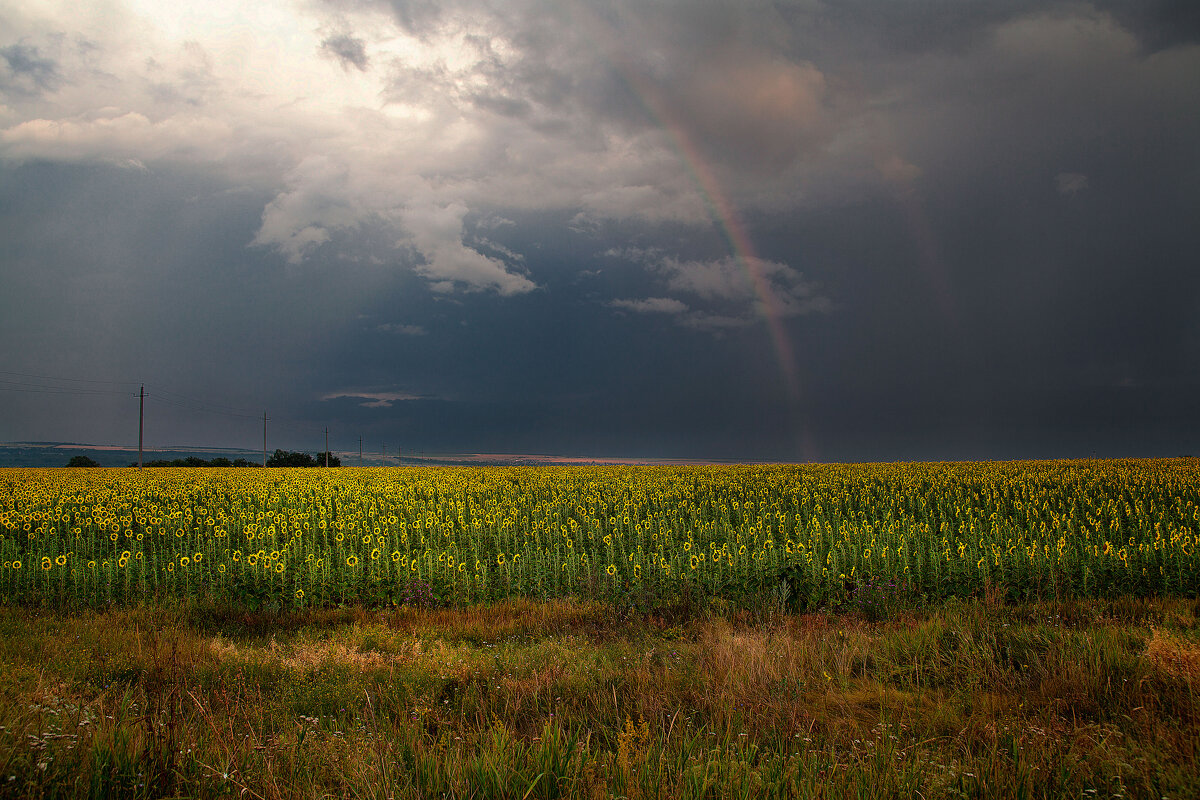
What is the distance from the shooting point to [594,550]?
16.0 metres

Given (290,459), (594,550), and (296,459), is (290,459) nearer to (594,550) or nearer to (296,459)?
(296,459)

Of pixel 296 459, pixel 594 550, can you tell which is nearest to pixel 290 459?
pixel 296 459

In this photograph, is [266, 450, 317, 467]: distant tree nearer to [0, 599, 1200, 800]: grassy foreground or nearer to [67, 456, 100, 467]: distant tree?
[67, 456, 100, 467]: distant tree

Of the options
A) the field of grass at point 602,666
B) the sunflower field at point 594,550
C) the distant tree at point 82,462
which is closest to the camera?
the field of grass at point 602,666

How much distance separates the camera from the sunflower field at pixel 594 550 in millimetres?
12469

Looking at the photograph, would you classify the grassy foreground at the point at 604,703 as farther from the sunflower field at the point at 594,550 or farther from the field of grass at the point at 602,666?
the sunflower field at the point at 594,550

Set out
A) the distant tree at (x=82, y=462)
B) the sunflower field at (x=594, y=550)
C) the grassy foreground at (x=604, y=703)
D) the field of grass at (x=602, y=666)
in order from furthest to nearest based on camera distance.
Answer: the distant tree at (x=82, y=462), the sunflower field at (x=594, y=550), the field of grass at (x=602, y=666), the grassy foreground at (x=604, y=703)

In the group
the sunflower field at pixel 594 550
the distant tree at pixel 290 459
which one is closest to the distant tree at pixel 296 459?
the distant tree at pixel 290 459

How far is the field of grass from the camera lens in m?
4.33

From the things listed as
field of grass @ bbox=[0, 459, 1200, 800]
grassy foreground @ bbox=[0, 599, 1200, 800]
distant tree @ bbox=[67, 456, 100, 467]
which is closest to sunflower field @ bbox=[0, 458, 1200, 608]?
field of grass @ bbox=[0, 459, 1200, 800]

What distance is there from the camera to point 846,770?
4344 millimetres

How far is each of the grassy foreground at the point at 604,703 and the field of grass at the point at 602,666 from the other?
4cm

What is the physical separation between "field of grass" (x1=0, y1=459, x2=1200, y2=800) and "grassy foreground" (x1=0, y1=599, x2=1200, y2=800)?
0.04 meters

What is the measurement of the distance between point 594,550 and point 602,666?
27.0ft
